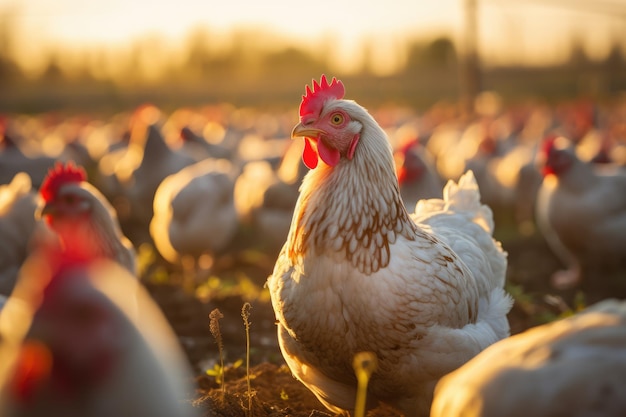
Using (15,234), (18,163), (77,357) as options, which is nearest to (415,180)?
(15,234)

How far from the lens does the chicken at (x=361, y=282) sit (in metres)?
3.00

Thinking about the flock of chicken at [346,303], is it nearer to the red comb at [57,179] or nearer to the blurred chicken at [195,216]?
the red comb at [57,179]

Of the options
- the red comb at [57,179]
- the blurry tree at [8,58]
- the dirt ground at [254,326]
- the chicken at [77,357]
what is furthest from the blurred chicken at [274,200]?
the blurry tree at [8,58]

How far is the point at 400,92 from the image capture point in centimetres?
4684

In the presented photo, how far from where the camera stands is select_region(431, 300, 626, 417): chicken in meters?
1.96

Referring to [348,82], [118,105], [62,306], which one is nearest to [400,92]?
[348,82]

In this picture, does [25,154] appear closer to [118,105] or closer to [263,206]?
[263,206]

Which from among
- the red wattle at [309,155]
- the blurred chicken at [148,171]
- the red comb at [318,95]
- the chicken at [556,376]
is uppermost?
the red comb at [318,95]

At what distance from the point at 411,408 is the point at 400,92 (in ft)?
147

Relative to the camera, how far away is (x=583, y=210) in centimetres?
762

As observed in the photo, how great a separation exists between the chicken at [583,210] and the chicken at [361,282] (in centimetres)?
473

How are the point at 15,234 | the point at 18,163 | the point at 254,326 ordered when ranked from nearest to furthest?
the point at 254,326, the point at 15,234, the point at 18,163

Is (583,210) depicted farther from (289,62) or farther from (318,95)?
(289,62)

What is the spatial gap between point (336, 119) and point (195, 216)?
194 inches
